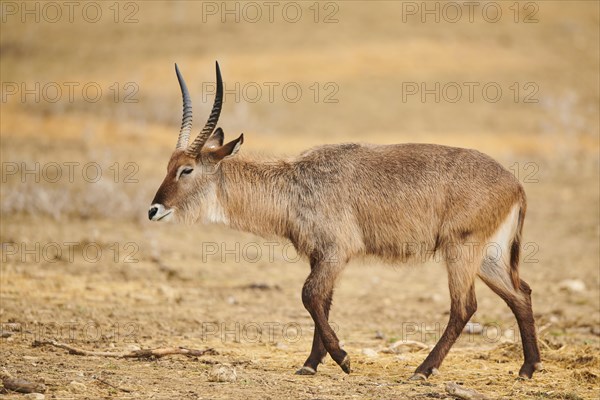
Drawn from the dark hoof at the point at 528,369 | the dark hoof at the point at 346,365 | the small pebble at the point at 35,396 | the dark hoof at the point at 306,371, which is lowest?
the dark hoof at the point at 528,369

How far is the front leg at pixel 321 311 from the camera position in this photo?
6910mm

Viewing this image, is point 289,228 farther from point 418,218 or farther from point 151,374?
point 151,374

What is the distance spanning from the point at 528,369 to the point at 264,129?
49.5ft

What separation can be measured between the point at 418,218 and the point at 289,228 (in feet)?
3.48

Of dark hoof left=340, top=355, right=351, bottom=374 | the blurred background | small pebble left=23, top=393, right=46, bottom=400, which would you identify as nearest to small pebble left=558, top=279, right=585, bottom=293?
the blurred background

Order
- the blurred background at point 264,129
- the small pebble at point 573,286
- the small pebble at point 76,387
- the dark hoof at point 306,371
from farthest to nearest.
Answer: the small pebble at point 573,286 → the blurred background at point 264,129 → the dark hoof at point 306,371 → the small pebble at point 76,387

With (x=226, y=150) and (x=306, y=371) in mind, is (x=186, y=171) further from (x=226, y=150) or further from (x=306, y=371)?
→ (x=306, y=371)

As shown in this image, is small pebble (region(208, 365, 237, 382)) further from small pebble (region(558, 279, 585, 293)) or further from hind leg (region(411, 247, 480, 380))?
small pebble (region(558, 279, 585, 293))

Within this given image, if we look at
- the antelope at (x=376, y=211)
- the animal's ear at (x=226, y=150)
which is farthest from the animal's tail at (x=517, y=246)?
the animal's ear at (x=226, y=150)

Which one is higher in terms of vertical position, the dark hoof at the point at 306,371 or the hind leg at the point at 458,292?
the hind leg at the point at 458,292

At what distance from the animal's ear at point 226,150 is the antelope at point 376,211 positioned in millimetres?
11

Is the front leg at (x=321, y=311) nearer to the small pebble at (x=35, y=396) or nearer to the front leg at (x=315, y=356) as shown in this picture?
the front leg at (x=315, y=356)

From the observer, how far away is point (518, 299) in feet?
24.2

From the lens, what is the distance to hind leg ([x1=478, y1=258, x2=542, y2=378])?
7285 mm
